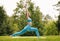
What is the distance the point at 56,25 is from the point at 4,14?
10454 millimetres

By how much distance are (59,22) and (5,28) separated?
10.6 meters

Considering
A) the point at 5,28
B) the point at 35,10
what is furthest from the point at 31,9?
the point at 5,28

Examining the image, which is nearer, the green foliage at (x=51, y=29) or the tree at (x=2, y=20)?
the tree at (x=2, y=20)

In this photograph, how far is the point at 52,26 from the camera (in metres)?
51.6

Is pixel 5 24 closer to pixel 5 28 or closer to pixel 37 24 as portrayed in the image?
pixel 5 28

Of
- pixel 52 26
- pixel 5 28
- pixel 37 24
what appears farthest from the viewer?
pixel 52 26

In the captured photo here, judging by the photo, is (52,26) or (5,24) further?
(52,26)

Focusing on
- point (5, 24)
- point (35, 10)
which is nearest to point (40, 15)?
point (35, 10)

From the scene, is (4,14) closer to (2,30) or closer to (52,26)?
(2,30)

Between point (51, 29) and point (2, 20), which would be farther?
point (51, 29)

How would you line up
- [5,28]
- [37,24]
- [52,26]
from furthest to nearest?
[52,26], [37,24], [5,28]

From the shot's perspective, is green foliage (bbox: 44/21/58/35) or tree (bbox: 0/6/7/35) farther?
green foliage (bbox: 44/21/58/35)

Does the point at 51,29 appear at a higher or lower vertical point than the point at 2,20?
lower

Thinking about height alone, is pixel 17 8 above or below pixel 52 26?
above
